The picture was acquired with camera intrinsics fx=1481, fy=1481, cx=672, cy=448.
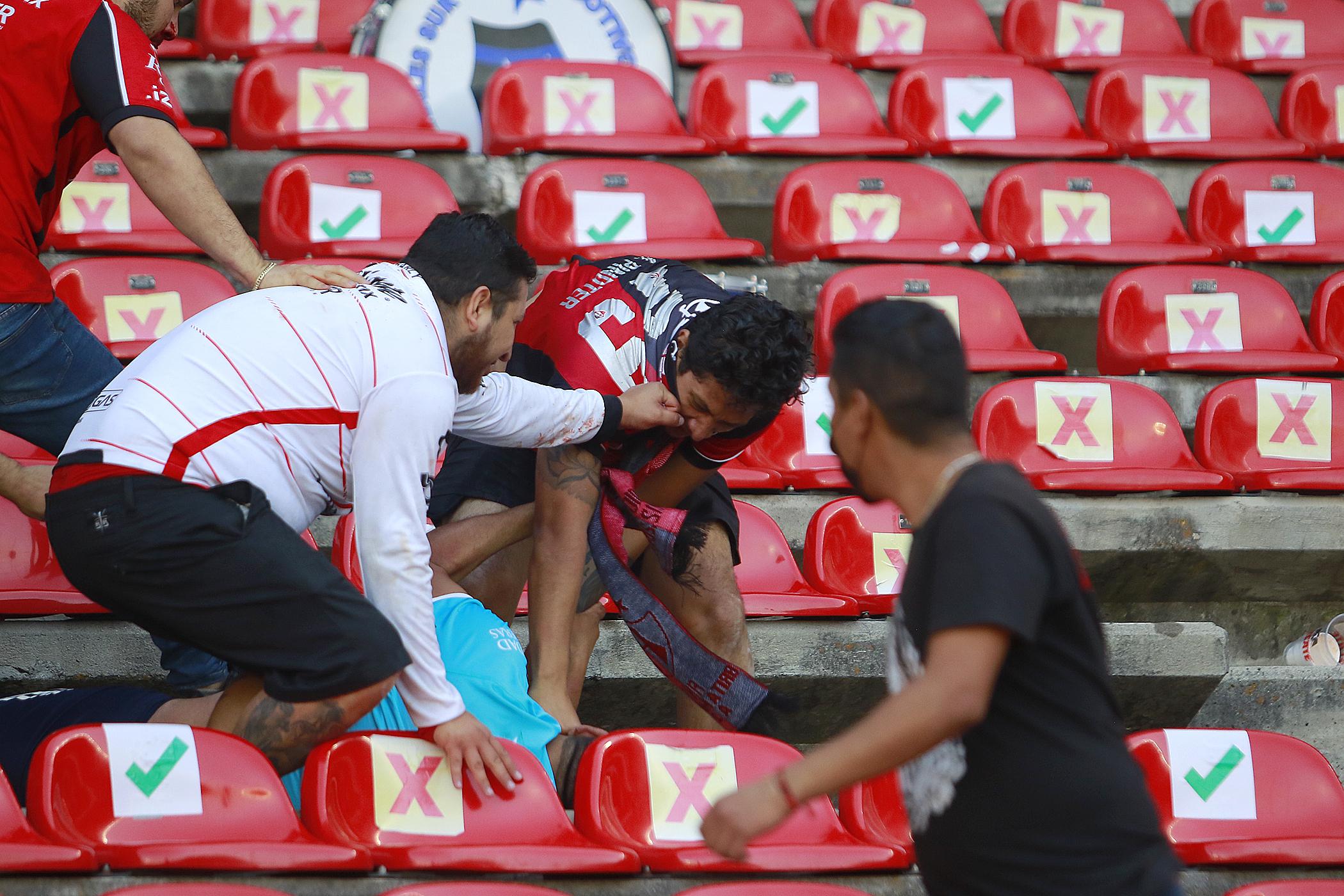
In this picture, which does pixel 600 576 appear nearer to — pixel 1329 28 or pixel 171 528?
pixel 171 528

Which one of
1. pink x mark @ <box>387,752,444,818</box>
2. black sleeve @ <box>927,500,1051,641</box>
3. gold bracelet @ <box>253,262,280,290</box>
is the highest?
gold bracelet @ <box>253,262,280,290</box>

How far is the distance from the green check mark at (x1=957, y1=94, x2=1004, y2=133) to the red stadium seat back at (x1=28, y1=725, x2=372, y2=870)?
426 cm

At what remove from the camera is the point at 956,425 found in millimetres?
1657

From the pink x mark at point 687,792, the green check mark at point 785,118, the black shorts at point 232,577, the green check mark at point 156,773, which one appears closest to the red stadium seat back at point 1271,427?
the green check mark at point 785,118

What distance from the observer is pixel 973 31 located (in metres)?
6.44

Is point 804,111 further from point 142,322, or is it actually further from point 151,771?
point 151,771

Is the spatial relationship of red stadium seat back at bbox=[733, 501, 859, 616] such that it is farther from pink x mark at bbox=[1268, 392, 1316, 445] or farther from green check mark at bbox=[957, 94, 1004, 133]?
green check mark at bbox=[957, 94, 1004, 133]

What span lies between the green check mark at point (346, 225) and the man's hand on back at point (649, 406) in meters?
2.01

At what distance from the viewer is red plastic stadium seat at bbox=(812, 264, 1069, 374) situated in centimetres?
443

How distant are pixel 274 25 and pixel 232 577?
3975 mm

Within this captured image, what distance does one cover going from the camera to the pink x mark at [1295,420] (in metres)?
4.45

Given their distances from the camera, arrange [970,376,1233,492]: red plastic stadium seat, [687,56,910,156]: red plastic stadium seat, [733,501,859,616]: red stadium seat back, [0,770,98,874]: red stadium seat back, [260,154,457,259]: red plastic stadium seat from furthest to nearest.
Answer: [687,56,910,156]: red plastic stadium seat, [260,154,457,259]: red plastic stadium seat, [970,376,1233,492]: red plastic stadium seat, [733,501,859,616]: red stadium seat back, [0,770,98,874]: red stadium seat back

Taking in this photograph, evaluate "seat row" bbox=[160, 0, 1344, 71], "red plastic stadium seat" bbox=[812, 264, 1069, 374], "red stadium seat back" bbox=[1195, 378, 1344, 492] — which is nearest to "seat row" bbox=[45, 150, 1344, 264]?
"red plastic stadium seat" bbox=[812, 264, 1069, 374]

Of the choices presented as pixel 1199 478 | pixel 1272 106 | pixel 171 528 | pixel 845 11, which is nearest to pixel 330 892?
pixel 171 528
